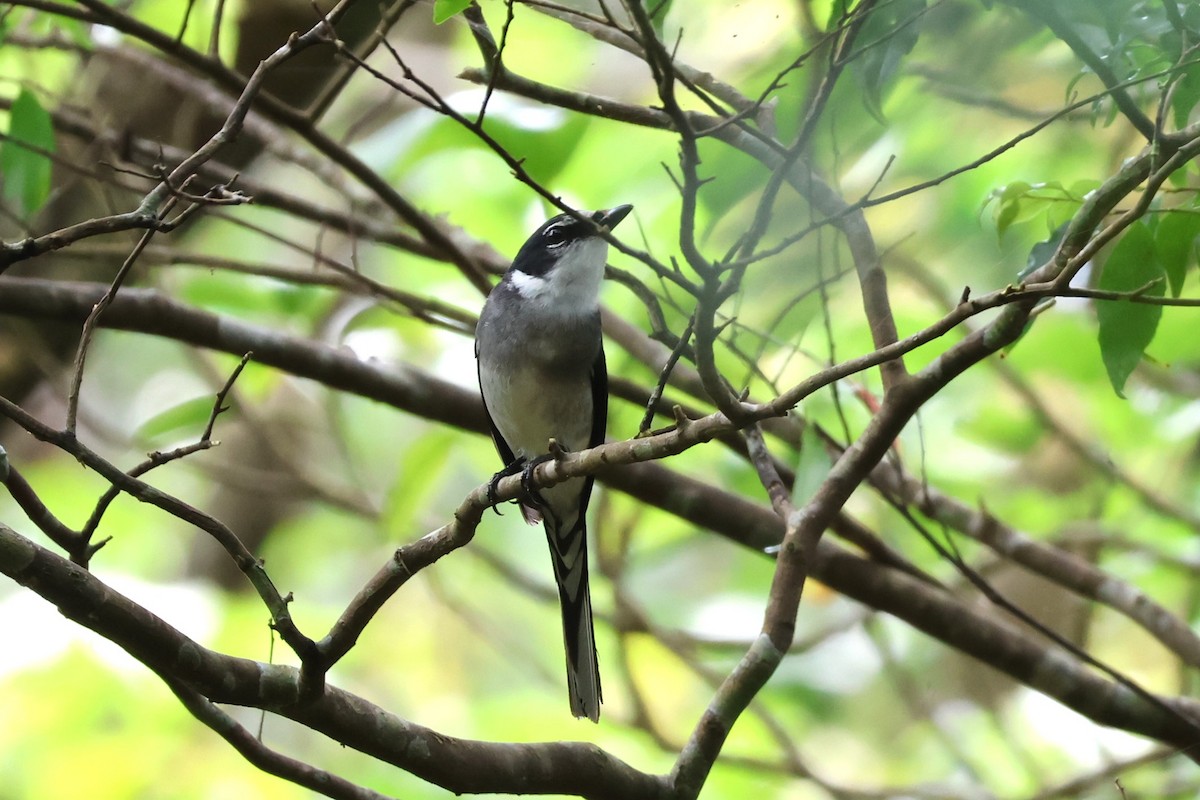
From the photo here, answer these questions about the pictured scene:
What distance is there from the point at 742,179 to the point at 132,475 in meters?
1.51

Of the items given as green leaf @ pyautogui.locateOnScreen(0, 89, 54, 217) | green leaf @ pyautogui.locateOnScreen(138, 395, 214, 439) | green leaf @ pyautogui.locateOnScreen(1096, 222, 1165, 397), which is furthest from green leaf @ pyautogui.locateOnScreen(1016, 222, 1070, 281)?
green leaf @ pyautogui.locateOnScreen(138, 395, 214, 439)

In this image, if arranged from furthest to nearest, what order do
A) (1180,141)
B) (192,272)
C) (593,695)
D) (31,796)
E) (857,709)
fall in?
(857,709) < (192,272) < (31,796) < (593,695) < (1180,141)

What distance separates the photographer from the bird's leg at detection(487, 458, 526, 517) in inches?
95.7

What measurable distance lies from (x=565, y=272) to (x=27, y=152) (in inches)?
62.1

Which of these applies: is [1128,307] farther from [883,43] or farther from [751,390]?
[751,390]

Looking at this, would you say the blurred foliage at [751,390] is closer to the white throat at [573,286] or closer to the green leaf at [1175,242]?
the green leaf at [1175,242]

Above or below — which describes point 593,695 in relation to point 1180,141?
below

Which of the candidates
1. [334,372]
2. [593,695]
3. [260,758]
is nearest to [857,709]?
[593,695]

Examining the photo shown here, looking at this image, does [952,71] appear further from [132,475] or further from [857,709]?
[857,709]

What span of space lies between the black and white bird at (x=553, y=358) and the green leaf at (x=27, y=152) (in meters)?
1.34

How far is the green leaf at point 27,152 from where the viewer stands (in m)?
2.85

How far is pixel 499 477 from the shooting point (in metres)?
3.25

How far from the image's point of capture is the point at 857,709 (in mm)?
5914

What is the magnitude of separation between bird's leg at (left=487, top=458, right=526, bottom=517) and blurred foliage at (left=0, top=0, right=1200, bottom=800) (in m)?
0.41
